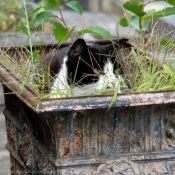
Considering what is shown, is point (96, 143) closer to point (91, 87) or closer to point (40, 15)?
point (91, 87)

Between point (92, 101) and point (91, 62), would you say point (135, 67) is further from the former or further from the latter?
point (92, 101)

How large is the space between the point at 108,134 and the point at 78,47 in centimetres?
50

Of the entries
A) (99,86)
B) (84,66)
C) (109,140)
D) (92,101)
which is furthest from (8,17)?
(92,101)

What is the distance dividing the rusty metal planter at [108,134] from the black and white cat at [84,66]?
21 centimetres

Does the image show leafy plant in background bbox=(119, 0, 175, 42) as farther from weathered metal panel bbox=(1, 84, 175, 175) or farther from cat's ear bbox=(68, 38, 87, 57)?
weathered metal panel bbox=(1, 84, 175, 175)

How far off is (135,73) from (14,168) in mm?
801

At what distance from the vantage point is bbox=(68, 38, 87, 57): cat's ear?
236cm

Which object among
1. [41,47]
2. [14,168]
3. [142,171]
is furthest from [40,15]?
[142,171]

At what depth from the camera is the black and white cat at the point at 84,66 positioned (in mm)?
2311

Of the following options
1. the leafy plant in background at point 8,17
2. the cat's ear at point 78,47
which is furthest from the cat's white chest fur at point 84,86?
the leafy plant in background at point 8,17

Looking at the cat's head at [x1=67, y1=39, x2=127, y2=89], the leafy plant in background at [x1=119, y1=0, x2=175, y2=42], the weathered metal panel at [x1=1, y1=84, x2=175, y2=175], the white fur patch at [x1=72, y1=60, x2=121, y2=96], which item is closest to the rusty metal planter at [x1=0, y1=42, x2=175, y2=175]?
the weathered metal panel at [x1=1, y1=84, x2=175, y2=175]

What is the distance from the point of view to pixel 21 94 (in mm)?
2047

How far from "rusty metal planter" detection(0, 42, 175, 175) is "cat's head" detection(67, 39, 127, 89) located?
0.31m

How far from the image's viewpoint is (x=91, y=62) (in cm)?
238
